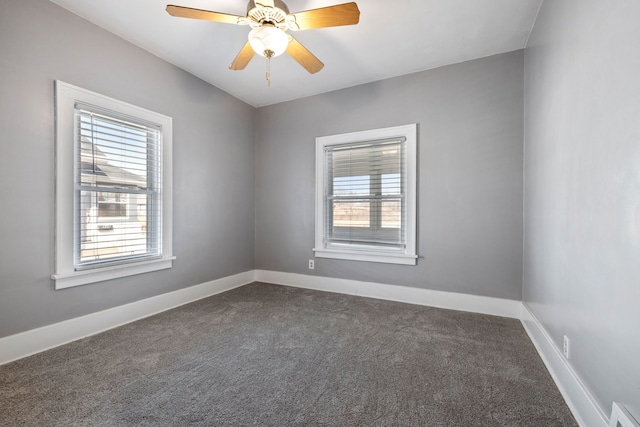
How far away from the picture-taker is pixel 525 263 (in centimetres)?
263

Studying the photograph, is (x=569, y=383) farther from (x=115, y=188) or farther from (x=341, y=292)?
(x=115, y=188)

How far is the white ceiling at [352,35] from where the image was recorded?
2.19m

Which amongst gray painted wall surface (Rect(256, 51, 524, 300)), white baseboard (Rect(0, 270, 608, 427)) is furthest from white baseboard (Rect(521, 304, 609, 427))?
gray painted wall surface (Rect(256, 51, 524, 300))

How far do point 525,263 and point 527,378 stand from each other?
4.00 feet

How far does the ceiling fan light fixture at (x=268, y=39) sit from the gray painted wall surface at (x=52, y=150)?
60.5 inches

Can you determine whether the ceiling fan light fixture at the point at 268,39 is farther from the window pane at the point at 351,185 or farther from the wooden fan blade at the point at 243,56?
the window pane at the point at 351,185

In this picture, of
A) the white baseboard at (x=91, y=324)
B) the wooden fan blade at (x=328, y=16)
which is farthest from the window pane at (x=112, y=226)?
the wooden fan blade at (x=328, y=16)

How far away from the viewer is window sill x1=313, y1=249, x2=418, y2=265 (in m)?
3.22

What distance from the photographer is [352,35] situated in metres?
2.54

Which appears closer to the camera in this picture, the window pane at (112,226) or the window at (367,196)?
the window pane at (112,226)

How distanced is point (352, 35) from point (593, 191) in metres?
2.20

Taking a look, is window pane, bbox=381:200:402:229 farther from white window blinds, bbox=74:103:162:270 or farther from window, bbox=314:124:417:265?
white window blinds, bbox=74:103:162:270

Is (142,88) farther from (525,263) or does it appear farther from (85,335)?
(525,263)

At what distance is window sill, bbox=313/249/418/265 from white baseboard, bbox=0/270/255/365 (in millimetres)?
1499
